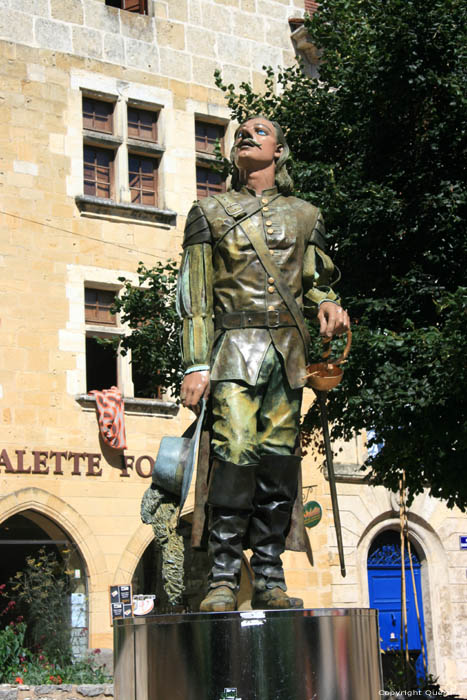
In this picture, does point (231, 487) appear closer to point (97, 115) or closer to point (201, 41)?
point (97, 115)

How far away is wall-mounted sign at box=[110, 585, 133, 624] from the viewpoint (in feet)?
58.0

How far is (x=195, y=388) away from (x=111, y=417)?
40.9 ft

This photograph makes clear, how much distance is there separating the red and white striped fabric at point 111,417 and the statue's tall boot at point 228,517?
491 inches

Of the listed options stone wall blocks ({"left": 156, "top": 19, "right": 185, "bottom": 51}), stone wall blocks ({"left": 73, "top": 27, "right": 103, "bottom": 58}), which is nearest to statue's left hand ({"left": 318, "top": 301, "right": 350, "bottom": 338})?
stone wall blocks ({"left": 73, "top": 27, "right": 103, "bottom": 58})

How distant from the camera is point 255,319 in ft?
19.5

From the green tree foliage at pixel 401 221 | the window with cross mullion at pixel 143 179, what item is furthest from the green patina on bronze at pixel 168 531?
the window with cross mullion at pixel 143 179

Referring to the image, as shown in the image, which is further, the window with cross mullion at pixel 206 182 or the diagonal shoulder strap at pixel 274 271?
the window with cross mullion at pixel 206 182

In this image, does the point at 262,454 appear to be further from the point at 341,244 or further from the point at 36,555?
the point at 36,555

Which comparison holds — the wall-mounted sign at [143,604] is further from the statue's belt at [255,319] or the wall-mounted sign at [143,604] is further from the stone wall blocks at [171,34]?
the statue's belt at [255,319]

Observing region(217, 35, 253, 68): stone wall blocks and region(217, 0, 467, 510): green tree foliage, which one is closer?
region(217, 0, 467, 510): green tree foliage

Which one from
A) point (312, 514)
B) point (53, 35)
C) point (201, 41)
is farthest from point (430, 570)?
point (53, 35)

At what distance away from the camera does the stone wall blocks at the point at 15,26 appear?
61.1 ft

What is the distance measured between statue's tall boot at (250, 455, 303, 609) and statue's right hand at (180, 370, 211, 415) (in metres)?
0.41

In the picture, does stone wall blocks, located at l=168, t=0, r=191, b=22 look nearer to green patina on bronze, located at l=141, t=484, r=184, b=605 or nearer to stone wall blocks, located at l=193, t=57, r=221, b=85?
stone wall blocks, located at l=193, t=57, r=221, b=85
